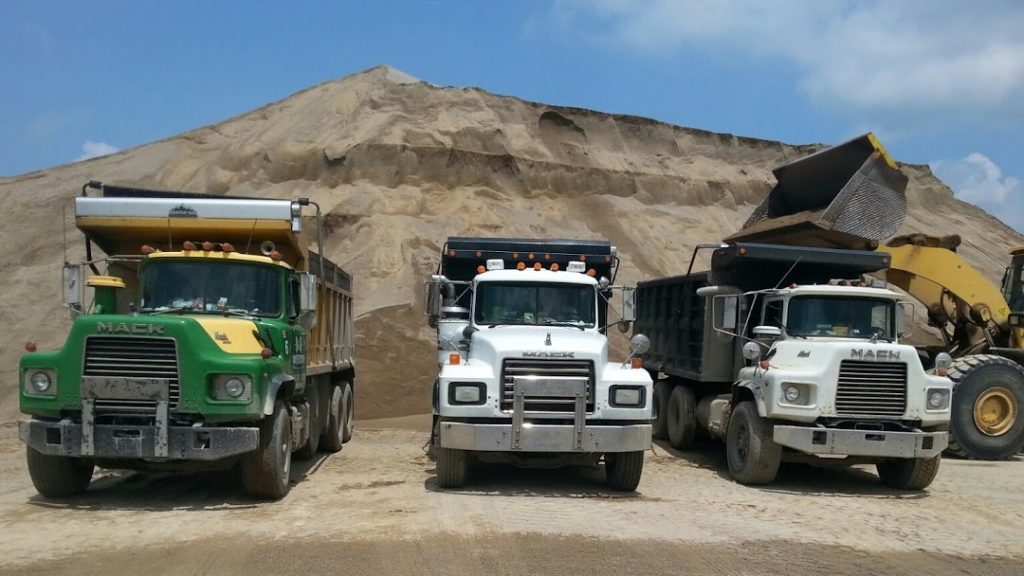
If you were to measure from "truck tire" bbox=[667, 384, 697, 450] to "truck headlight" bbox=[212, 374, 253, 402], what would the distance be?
26.6 ft

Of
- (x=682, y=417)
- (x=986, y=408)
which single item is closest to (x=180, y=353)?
(x=682, y=417)

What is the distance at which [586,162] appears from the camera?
131 feet

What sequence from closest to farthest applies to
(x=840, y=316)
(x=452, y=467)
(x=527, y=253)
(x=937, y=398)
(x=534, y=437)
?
(x=534, y=437)
(x=452, y=467)
(x=937, y=398)
(x=840, y=316)
(x=527, y=253)

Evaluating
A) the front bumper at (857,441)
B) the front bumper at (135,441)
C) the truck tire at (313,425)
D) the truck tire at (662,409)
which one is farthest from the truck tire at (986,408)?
the front bumper at (135,441)

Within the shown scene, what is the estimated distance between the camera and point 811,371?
1046 cm

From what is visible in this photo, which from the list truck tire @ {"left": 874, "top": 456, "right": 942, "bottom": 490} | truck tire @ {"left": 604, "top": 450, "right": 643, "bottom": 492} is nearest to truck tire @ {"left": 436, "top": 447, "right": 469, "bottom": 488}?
truck tire @ {"left": 604, "top": 450, "right": 643, "bottom": 492}

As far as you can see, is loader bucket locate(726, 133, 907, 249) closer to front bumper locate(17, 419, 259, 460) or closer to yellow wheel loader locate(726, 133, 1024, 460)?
yellow wheel loader locate(726, 133, 1024, 460)

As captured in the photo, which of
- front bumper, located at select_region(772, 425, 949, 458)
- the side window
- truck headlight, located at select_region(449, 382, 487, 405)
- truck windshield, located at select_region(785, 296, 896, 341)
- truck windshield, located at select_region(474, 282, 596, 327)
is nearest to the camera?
truck headlight, located at select_region(449, 382, 487, 405)

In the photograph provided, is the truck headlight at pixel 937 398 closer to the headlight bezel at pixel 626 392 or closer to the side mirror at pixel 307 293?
the headlight bezel at pixel 626 392

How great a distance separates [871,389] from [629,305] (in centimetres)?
314

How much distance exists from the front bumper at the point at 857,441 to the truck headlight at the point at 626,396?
2.17 meters

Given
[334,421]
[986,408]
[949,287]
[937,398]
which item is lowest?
[334,421]

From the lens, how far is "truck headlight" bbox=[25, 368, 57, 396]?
8.26 m

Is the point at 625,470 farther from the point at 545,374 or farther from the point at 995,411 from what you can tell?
the point at 995,411
